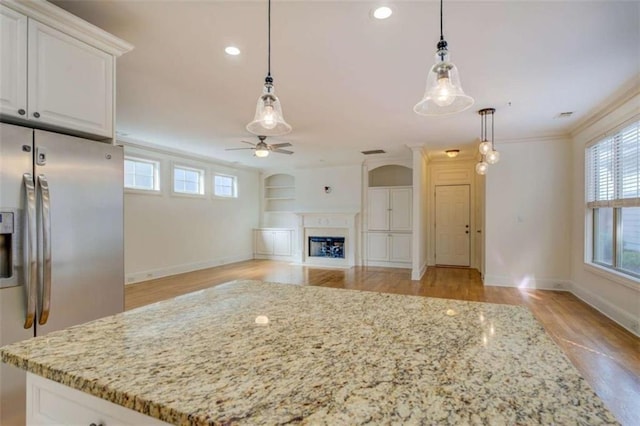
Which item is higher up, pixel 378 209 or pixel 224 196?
pixel 224 196

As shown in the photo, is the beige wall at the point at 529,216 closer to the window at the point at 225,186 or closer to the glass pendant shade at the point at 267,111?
the glass pendant shade at the point at 267,111

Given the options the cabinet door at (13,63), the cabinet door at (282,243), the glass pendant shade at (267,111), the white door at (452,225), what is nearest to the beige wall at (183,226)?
the cabinet door at (282,243)

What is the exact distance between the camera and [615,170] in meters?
3.81

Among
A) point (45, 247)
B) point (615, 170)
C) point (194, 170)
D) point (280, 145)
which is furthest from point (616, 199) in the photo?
point (194, 170)

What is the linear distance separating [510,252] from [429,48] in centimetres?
432

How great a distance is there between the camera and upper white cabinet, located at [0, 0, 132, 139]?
158 cm

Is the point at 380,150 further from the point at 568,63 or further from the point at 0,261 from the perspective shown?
the point at 0,261

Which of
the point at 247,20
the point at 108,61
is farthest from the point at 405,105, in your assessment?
the point at 108,61

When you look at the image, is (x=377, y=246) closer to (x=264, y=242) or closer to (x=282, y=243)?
(x=282, y=243)

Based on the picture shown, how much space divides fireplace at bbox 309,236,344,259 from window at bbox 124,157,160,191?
3.85 meters

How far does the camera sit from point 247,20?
214cm

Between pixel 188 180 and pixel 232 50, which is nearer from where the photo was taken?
pixel 232 50

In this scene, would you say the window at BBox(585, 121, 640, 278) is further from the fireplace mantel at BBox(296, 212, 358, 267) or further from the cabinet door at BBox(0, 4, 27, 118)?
the cabinet door at BBox(0, 4, 27, 118)

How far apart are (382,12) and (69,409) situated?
2396mm
